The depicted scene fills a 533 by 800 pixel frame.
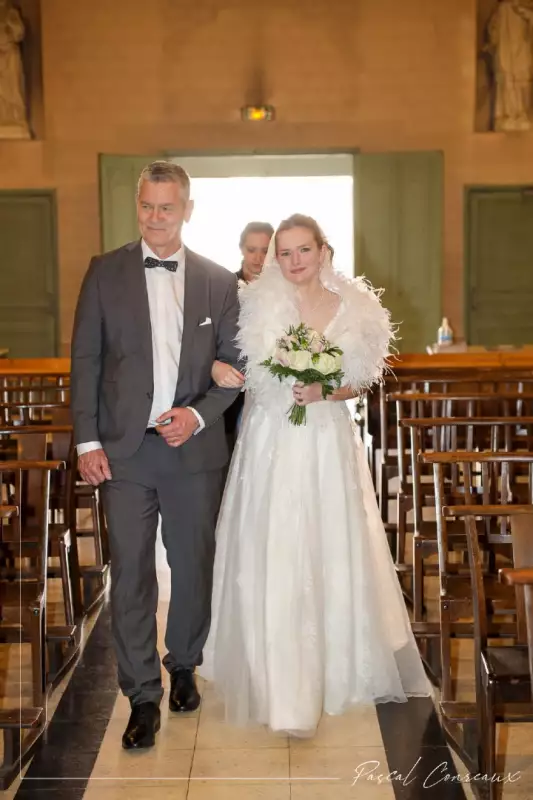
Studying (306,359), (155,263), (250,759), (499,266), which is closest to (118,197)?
(499,266)

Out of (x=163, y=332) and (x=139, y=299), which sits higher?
(x=139, y=299)

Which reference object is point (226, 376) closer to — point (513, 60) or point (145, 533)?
point (145, 533)

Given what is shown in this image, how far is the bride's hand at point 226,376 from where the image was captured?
3.35 meters

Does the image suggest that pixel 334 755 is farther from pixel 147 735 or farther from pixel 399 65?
pixel 399 65

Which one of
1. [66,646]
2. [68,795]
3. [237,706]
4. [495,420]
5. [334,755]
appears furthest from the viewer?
[66,646]

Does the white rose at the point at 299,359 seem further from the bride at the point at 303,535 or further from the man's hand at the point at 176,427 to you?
the man's hand at the point at 176,427

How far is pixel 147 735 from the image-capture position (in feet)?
10.6

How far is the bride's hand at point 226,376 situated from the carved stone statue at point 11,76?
793 cm

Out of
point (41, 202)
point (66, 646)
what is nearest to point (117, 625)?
point (66, 646)

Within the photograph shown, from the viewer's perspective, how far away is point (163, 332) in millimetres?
3289

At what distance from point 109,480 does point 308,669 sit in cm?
88

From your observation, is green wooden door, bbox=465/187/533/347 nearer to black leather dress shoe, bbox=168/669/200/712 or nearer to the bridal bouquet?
the bridal bouquet

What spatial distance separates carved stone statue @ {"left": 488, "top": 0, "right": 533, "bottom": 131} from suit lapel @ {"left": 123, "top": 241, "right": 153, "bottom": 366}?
26.9 feet

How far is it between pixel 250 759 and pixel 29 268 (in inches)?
330
